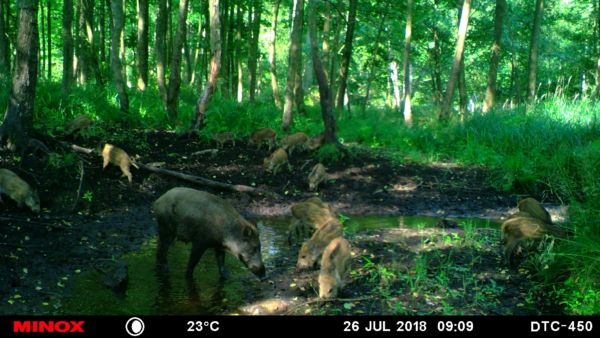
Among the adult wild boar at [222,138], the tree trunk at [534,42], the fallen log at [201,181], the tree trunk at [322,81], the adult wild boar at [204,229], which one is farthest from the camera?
the tree trunk at [534,42]

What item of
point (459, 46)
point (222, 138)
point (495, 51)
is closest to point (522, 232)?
point (222, 138)

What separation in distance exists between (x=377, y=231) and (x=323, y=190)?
309cm

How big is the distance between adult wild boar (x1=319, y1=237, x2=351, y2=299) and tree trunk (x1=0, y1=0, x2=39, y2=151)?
6738 millimetres

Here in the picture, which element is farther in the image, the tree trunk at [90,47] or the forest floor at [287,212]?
the tree trunk at [90,47]

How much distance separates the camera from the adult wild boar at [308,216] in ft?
28.6

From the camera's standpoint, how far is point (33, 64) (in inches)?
388

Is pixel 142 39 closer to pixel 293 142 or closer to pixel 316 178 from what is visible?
pixel 293 142

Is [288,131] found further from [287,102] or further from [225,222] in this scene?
[225,222]

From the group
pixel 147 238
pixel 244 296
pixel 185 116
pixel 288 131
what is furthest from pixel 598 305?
pixel 185 116
